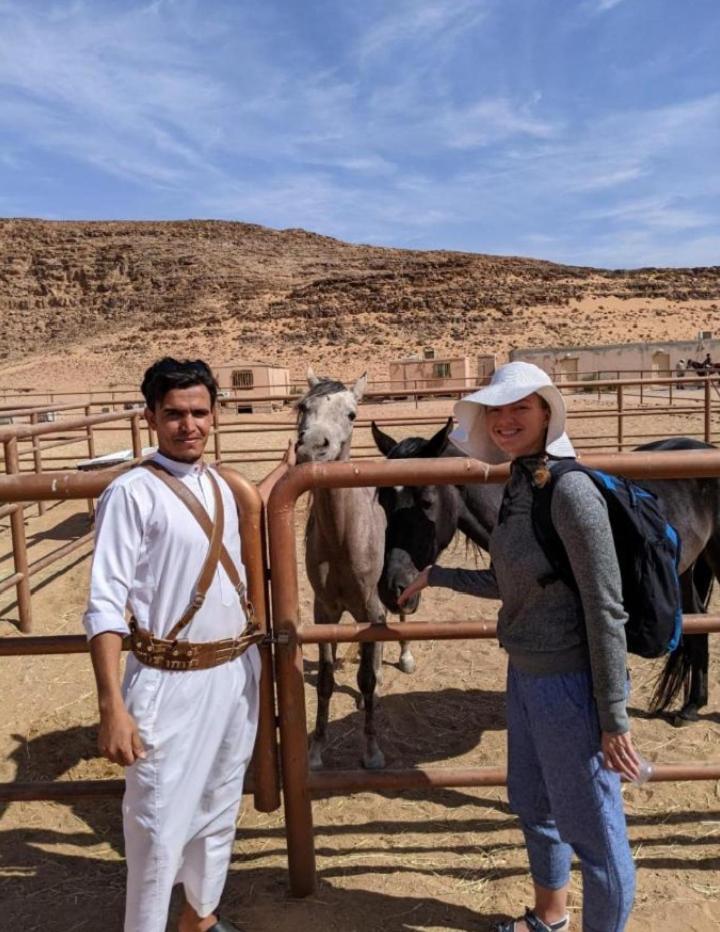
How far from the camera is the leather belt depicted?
163 centimetres

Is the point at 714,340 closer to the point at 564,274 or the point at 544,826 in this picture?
the point at 564,274

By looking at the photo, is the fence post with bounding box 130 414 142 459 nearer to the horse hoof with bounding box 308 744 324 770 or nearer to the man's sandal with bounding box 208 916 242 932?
the horse hoof with bounding box 308 744 324 770

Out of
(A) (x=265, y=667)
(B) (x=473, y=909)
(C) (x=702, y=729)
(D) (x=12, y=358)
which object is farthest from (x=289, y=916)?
(D) (x=12, y=358)

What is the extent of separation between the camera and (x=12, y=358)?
61406 millimetres

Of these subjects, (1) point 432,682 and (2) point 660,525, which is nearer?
(2) point 660,525

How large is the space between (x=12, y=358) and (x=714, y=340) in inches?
2256

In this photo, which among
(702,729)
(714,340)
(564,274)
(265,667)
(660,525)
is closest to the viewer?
(660,525)

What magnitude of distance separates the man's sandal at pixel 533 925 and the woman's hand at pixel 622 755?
737mm

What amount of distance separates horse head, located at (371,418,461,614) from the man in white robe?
1000mm

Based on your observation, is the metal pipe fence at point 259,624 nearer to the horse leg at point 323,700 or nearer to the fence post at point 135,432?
the horse leg at point 323,700

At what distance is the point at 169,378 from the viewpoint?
67.1 inches

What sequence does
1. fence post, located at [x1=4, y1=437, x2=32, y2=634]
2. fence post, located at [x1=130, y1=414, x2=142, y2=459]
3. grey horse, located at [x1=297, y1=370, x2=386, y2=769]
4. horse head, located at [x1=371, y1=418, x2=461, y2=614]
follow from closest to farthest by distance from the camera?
horse head, located at [x1=371, y1=418, x2=461, y2=614]
grey horse, located at [x1=297, y1=370, x2=386, y2=769]
fence post, located at [x1=4, y1=437, x2=32, y2=634]
fence post, located at [x1=130, y1=414, x2=142, y2=459]

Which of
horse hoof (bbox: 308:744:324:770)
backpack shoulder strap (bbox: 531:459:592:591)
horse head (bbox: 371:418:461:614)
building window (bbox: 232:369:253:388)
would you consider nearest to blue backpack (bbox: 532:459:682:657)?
backpack shoulder strap (bbox: 531:459:592:591)

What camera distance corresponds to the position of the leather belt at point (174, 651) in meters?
1.63
